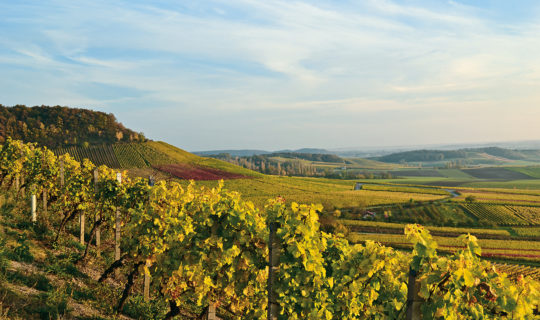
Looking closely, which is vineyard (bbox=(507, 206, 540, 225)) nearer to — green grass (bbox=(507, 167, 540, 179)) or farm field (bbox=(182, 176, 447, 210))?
farm field (bbox=(182, 176, 447, 210))

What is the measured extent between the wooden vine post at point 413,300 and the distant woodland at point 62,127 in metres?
92.6

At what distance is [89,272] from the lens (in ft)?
39.6

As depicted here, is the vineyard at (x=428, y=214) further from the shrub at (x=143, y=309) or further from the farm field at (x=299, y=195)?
the shrub at (x=143, y=309)

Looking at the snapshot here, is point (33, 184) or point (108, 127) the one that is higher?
point (108, 127)

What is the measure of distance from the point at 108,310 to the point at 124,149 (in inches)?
3226

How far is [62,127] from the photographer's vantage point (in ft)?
292

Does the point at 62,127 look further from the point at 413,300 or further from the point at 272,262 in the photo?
the point at 413,300

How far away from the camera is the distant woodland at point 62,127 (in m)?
81.4

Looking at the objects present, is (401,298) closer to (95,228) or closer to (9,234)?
(95,228)

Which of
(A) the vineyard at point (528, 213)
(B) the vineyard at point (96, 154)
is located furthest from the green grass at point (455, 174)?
(B) the vineyard at point (96, 154)

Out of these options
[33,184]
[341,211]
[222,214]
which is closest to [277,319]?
[222,214]

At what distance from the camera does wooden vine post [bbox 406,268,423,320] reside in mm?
4844

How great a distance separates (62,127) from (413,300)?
104 metres

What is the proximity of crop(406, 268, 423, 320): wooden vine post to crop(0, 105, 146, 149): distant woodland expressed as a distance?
3647 inches
